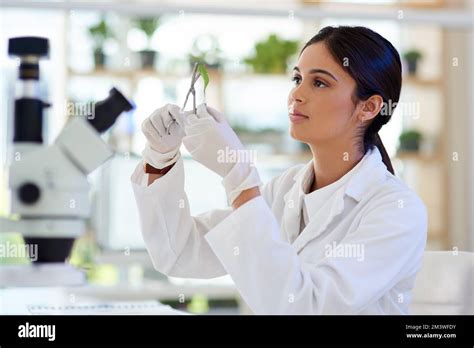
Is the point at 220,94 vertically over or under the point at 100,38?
under

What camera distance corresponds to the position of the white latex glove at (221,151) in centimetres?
99

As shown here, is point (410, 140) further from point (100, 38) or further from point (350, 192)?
point (350, 192)

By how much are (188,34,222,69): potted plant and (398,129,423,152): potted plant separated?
917mm

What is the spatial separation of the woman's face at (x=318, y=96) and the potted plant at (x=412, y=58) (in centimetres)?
250

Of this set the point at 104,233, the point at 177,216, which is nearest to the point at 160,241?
the point at 177,216

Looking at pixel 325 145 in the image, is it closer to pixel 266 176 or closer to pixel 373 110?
pixel 373 110

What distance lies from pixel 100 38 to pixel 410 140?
146 centimetres

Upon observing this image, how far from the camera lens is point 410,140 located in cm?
354

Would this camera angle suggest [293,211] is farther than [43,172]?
Yes

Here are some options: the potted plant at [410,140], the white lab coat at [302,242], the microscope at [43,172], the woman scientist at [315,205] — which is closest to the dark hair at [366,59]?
the woman scientist at [315,205]

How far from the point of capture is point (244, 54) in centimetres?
339

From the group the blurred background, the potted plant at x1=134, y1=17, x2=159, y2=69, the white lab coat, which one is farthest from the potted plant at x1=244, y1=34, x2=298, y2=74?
the white lab coat

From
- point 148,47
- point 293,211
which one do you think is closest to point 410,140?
point 148,47

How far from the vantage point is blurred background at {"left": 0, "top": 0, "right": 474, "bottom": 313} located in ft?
10.4
